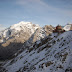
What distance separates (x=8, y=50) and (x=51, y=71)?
377 ft

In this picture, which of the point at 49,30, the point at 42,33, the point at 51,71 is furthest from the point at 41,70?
the point at 49,30

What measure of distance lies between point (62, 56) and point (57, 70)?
11.2 ft

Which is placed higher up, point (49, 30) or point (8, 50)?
point (49, 30)

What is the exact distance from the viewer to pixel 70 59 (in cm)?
1555

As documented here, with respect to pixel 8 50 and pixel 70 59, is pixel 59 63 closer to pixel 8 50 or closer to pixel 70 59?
pixel 70 59

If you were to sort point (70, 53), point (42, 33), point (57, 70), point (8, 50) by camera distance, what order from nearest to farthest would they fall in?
point (57, 70), point (70, 53), point (8, 50), point (42, 33)

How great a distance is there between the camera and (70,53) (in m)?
16.8

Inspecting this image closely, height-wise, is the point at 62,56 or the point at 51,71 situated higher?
the point at 62,56

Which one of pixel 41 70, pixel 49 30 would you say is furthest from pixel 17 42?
pixel 41 70

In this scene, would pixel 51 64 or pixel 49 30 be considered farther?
pixel 49 30

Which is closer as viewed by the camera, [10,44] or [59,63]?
[59,63]

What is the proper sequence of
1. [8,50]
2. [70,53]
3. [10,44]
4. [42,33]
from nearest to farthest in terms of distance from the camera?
1. [70,53]
2. [8,50]
3. [10,44]
4. [42,33]

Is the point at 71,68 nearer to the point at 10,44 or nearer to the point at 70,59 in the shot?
the point at 70,59

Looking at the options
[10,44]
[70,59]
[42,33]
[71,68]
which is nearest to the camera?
[71,68]
